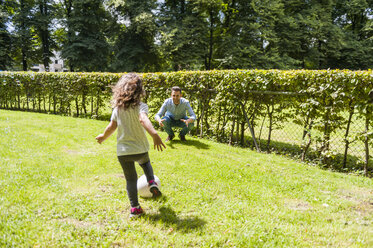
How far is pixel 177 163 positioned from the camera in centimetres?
476

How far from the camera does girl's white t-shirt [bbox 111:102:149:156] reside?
277 centimetres

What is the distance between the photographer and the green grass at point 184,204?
248 cm

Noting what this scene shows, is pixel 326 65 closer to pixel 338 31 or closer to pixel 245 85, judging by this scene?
pixel 338 31

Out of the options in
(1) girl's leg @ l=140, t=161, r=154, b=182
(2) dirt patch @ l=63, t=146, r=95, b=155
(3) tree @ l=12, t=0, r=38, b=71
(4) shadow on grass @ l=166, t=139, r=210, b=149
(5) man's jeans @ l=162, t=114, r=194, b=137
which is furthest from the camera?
(3) tree @ l=12, t=0, r=38, b=71

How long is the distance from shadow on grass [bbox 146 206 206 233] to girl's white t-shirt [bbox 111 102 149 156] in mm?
861

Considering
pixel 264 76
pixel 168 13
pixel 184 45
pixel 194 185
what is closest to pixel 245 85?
pixel 264 76

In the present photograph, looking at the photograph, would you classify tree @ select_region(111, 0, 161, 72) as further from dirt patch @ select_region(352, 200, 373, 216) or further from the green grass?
dirt patch @ select_region(352, 200, 373, 216)

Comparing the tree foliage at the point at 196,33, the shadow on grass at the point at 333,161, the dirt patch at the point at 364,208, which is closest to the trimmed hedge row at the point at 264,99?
the shadow on grass at the point at 333,161

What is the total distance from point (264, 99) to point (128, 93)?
4.56 meters

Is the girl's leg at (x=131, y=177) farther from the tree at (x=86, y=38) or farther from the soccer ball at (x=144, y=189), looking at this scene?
the tree at (x=86, y=38)

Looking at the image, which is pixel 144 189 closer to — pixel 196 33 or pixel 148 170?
pixel 148 170

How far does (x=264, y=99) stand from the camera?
6.30m

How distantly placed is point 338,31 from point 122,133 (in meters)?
26.6

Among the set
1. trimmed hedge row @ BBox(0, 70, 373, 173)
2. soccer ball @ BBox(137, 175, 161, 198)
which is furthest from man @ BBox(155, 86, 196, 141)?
soccer ball @ BBox(137, 175, 161, 198)
